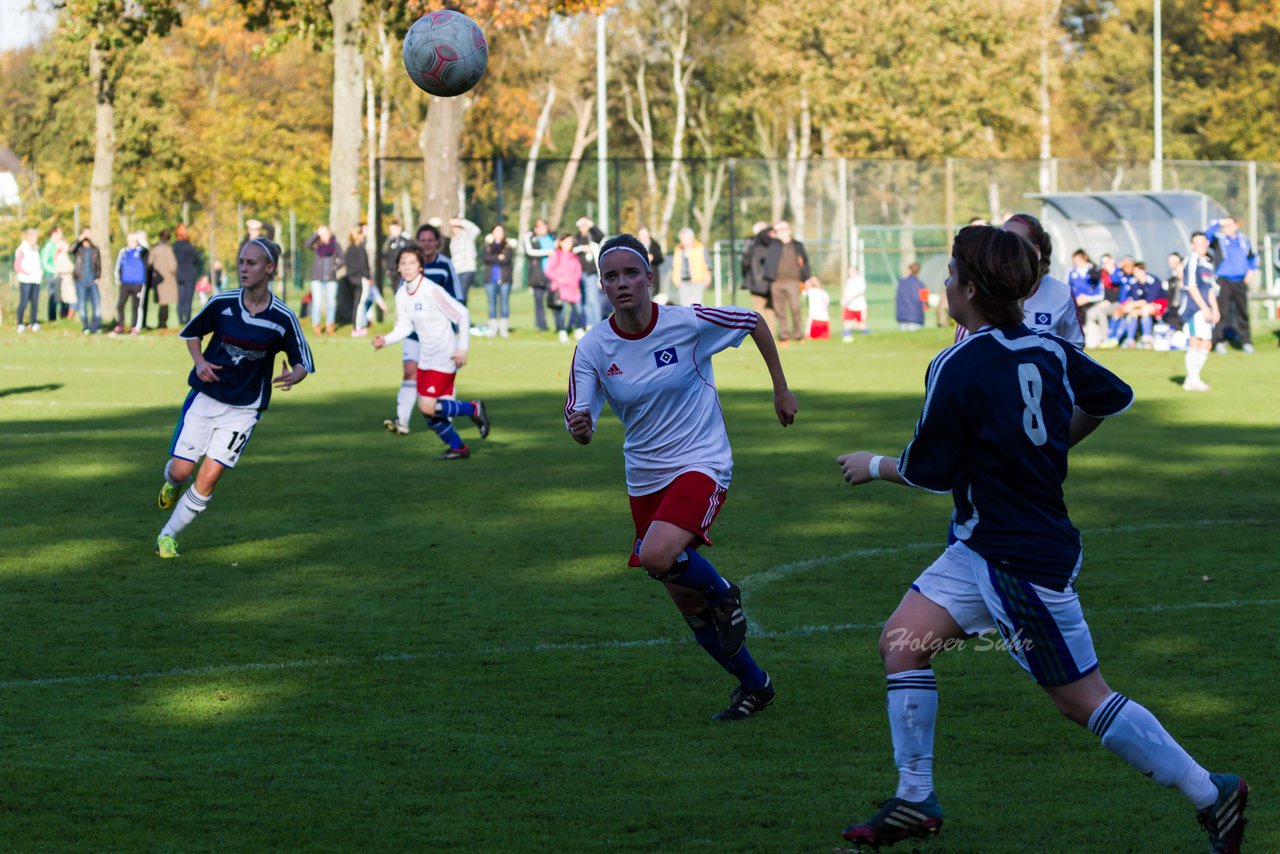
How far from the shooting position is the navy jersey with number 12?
4832mm

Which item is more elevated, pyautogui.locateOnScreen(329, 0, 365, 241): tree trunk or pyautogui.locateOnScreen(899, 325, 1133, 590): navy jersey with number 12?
pyautogui.locateOnScreen(329, 0, 365, 241): tree trunk

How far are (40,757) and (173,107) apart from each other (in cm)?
6186

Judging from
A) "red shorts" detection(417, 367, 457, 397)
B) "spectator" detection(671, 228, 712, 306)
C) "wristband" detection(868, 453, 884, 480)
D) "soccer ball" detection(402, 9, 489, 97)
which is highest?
"soccer ball" detection(402, 9, 489, 97)

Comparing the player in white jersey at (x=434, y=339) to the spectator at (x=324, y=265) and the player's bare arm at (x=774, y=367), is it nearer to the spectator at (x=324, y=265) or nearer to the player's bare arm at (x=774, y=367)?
the player's bare arm at (x=774, y=367)

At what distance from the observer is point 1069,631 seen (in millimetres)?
4859

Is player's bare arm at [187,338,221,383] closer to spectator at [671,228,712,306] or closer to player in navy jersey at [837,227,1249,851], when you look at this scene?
player in navy jersey at [837,227,1249,851]

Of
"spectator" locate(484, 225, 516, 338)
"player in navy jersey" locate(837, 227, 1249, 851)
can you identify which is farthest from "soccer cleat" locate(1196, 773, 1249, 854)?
"spectator" locate(484, 225, 516, 338)

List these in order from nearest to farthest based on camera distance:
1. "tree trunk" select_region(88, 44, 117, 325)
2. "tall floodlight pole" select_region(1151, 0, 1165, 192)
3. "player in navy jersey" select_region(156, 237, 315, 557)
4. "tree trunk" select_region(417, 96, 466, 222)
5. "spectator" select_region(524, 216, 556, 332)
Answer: "player in navy jersey" select_region(156, 237, 315, 557) → "spectator" select_region(524, 216, 556, 332) → "tree trunk" select_region(417, 96, 466, 222) → "tree trunk" select_region(88, 44, 117, 325) → "tall floodlight pole" select_region(1151, 0, 1165, 192)

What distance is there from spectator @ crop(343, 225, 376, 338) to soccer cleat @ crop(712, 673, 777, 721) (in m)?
26.6

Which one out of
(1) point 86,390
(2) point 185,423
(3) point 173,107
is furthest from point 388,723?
(3) point 173,107

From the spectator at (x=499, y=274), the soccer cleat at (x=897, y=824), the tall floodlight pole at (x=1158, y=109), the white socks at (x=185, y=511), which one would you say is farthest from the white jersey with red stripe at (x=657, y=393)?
the tall floodlight pole at (x=1158, y=109)

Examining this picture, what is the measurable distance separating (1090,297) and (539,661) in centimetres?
2273

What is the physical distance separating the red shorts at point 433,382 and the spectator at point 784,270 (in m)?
15.5

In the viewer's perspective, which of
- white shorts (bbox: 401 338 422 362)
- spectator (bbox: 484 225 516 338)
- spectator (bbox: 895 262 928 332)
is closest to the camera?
white shorts (bbox: 401 338 422 362)
